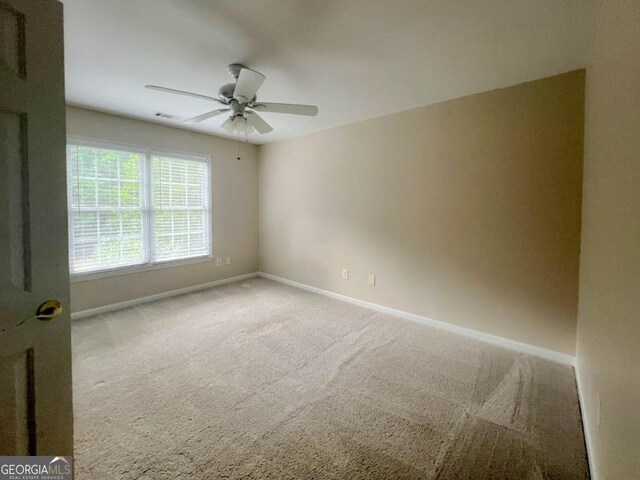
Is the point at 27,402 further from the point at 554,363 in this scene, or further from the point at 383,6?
the point at 554,363

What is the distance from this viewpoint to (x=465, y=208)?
9.25ft

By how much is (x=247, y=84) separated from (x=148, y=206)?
2.58 meters

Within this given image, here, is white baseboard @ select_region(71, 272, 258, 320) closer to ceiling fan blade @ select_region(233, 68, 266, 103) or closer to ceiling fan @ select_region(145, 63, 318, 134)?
ceiling fan @ select_region(145, 63, 318, 134)

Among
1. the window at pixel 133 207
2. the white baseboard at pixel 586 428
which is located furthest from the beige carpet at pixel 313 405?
the window at pixel 133 207

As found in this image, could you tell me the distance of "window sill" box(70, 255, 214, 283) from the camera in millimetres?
3223

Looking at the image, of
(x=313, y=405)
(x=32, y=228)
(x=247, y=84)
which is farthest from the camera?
(x=247, y=84)

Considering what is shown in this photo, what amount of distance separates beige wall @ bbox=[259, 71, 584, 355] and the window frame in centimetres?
159

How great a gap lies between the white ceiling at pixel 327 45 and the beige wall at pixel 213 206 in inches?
21.4

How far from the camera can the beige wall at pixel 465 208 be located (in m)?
2.34

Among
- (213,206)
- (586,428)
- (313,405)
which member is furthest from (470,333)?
(213,206)

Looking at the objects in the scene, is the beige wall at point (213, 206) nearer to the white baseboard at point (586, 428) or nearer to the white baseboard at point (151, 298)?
the white baseboard at point (151, 298)
